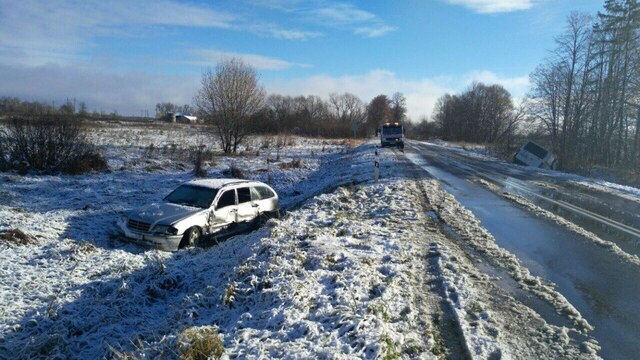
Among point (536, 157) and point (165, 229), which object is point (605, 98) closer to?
point (536, 157)

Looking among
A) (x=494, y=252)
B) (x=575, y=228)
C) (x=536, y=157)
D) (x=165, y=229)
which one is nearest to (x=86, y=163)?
(x=165, y=229)

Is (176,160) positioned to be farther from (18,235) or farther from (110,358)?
(110,358)

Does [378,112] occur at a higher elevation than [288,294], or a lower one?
higher

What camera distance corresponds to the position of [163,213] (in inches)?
377

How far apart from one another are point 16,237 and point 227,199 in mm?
4541

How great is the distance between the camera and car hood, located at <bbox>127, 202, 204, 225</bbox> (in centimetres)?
923

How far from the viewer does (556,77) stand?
4109 cm

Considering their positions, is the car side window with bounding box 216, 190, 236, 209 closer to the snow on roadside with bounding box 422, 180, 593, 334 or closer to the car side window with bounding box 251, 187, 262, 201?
the car side window with bounding box 251, 187, 262, 201

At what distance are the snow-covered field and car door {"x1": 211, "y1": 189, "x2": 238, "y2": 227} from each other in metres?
1.49

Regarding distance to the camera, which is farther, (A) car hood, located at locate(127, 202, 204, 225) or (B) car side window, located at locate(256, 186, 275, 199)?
(B) car side window, located at locate(256, 186, 275, 199)

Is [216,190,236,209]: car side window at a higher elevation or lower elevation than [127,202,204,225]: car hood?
higher

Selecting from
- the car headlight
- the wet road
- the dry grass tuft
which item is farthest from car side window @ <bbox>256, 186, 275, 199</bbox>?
the wet road

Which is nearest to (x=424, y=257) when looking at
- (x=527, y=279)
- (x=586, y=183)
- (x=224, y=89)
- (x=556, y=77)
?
(x=527, y=279)

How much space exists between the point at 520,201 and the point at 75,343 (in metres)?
13.2
